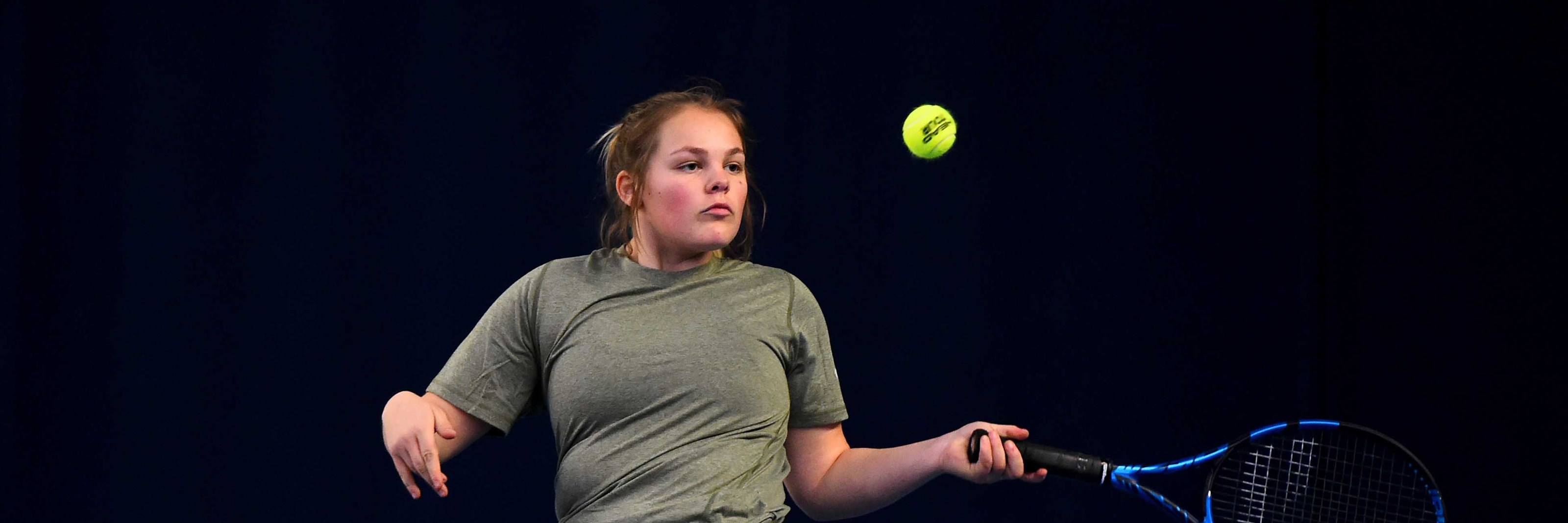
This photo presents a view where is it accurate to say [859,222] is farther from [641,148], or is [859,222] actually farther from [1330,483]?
[641,148]

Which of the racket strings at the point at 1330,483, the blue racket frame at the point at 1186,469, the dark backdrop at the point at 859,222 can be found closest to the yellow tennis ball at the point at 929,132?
the dark backdrop at the point at 859,222

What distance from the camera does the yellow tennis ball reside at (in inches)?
92.0

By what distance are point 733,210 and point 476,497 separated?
54.0 inches

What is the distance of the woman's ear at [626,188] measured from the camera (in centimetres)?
167

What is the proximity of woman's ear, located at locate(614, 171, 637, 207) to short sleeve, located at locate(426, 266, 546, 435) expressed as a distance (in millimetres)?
157

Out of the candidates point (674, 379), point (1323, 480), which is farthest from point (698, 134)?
point (1323, 480)

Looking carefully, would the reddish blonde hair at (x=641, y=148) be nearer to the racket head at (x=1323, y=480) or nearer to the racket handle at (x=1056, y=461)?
the racket handle at (x=1056, y=461)

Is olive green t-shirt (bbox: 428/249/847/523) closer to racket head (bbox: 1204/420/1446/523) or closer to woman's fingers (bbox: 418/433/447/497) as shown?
woman's fingers (bbox: 418/433/447/497)

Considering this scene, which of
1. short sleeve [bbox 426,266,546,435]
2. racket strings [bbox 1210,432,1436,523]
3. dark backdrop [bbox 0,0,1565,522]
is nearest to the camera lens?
short sleeve [bbox 426,266,546,435]

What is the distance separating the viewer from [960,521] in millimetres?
2873

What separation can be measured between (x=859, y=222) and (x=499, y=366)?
4.40 feet

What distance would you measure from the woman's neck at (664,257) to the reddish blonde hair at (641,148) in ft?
0.14

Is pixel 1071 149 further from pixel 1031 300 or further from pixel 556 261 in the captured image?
pixel 556 261

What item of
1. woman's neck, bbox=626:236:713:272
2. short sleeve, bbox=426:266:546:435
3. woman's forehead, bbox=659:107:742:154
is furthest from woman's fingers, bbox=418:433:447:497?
woman's forehead, bbox=659:107:742:154
